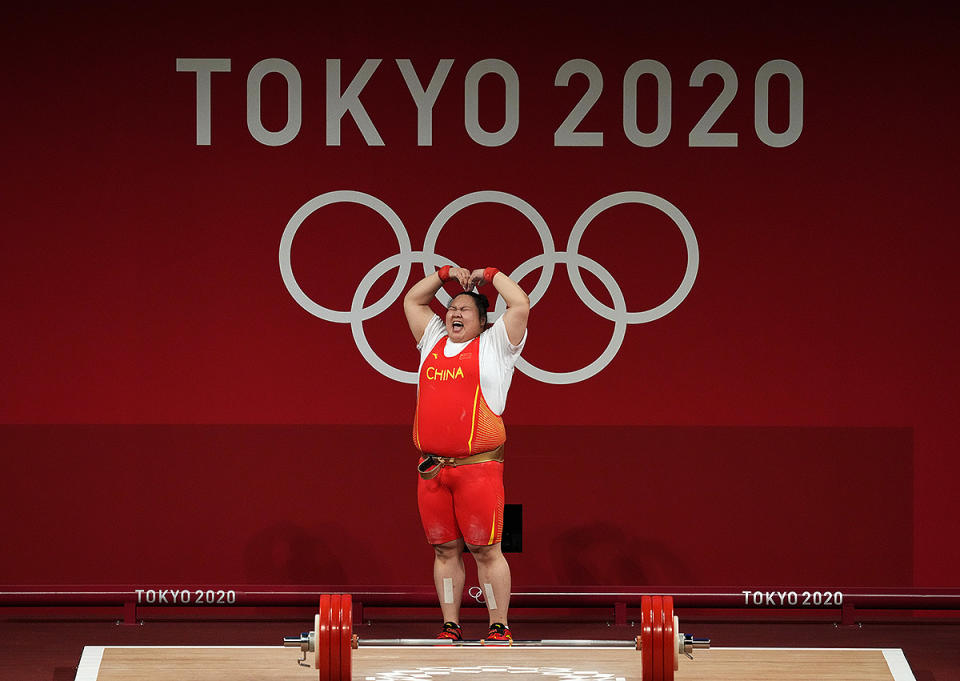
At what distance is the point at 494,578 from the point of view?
4766mm

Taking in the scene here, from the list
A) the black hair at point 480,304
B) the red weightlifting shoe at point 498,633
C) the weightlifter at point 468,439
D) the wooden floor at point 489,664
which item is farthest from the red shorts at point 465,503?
the black hair at point 480,304

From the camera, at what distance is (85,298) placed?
18.2 feet

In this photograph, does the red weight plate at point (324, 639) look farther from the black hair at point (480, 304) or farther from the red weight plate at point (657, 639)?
the black hair at point (480, 304)

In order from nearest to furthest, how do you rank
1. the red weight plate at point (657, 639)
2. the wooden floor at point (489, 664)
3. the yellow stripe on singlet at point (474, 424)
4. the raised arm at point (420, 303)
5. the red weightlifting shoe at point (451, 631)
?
1. the red weight plate at point (657, 639)
2. the wooden floor at point (489, 664)
3. the yellow stripe on singlet at point (474, 424)
4. the red weightlifting shoe at point (451, 631)
5. the raised arm at point (420, 303)

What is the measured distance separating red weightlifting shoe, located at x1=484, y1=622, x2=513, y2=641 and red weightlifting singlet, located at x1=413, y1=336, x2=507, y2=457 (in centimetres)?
63

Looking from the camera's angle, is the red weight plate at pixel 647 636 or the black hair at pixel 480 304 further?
the black hair at pixel 480 304

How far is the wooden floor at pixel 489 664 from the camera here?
437 centimetres

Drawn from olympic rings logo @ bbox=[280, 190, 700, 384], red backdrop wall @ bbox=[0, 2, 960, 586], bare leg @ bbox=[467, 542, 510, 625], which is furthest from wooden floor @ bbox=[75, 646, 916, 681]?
olympic rings logo @ bbox=[280, 190, 700, 384]

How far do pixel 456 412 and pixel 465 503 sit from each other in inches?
12.7

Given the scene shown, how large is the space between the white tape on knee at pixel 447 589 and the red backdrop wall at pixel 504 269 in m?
0.81

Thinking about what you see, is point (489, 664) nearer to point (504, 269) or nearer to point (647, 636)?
point (647, 636)

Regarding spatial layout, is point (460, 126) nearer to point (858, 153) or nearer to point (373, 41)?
point (373, 41)

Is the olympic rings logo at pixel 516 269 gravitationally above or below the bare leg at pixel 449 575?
above

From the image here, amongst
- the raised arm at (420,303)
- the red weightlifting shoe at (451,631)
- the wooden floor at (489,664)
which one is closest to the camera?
the wooden floor at (489,664)
